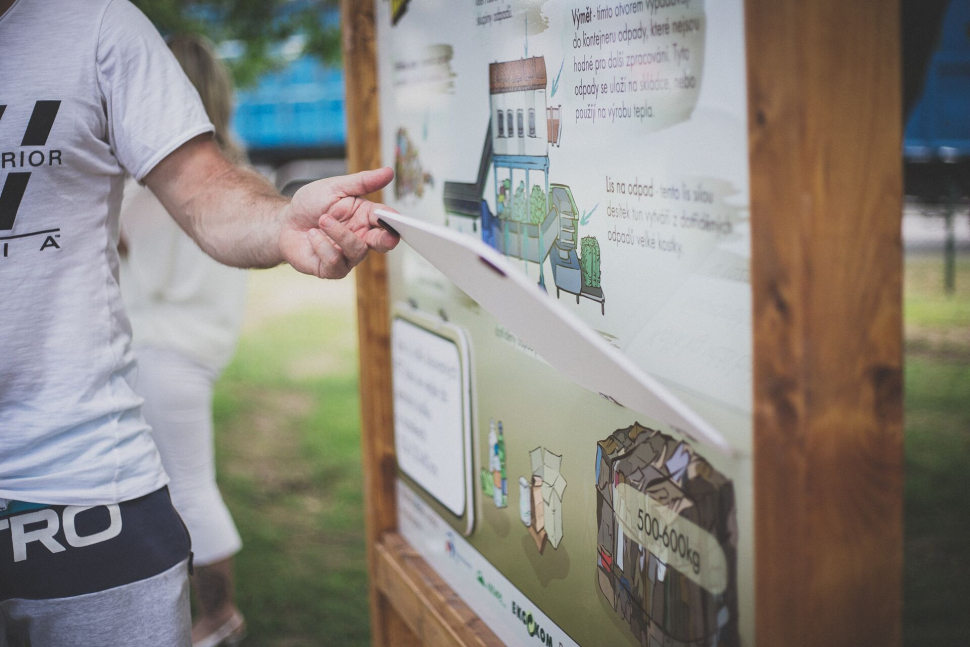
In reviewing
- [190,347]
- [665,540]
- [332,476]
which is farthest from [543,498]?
[332,476]

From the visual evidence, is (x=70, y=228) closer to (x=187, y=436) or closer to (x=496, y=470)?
(x=496, y=470)

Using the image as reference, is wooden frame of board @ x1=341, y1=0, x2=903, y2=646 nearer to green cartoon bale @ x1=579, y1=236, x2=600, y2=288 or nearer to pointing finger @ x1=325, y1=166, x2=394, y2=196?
green cartoon bale @ x1=579, y1=236, x2=600, y2=288

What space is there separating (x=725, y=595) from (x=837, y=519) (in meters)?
0.18

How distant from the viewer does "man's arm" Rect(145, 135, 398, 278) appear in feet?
4.33

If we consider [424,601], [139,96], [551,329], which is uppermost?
[139,96]

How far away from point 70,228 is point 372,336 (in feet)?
2.32

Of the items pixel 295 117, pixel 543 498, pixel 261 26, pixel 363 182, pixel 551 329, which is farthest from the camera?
pixel 295 117

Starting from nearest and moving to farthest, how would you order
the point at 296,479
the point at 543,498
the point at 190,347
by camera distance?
the point at 543,498 < the point at 190,347 < the point at 296,479

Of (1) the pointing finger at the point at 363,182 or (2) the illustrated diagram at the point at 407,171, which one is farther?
(2) the illustrated diagram at the point at 407,171

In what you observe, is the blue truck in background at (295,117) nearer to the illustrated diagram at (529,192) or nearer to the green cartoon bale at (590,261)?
the illustrated diagram at (529,192)

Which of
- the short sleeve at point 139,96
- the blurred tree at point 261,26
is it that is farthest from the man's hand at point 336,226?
the blurred tree at point 261,26

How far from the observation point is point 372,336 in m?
2.04

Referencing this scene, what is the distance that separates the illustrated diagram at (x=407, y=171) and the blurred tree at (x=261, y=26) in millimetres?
3196

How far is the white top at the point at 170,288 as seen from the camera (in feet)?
9.94
